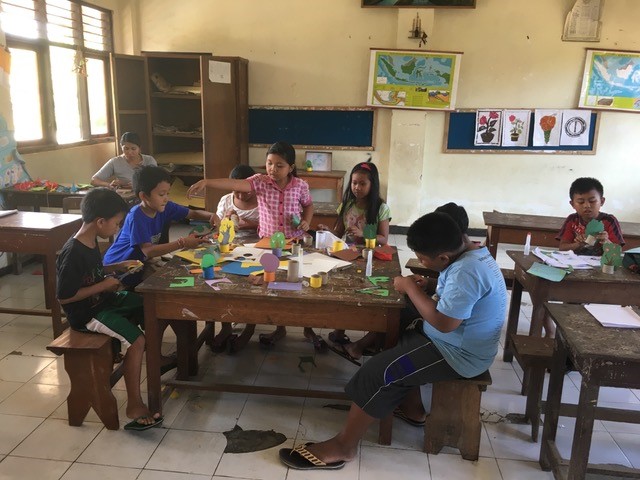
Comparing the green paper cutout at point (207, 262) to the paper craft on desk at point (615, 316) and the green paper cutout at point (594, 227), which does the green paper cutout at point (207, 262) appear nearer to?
the paper craft on desk at point (615, 316)

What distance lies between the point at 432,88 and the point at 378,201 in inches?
128

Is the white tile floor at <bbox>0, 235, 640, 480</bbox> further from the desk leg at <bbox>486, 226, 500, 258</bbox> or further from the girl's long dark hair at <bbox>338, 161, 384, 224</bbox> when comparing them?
the desk leg at <bbox>486, 226, 500, 258</bbox>

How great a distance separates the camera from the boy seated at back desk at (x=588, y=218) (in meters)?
3.23

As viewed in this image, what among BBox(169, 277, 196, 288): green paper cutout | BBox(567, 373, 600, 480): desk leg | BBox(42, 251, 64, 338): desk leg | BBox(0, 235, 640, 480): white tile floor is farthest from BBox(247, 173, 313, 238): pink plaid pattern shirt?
BBox(567, 373, 600, 480): desk leg

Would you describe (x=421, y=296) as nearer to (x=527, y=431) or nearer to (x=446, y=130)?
(x=527, y=431)

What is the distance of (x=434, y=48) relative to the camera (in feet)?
19.4

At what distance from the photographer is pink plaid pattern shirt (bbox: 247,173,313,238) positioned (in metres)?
3.22

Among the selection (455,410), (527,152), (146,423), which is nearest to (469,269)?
(455,410)

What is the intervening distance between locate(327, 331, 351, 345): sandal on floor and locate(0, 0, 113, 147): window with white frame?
11.4 ft

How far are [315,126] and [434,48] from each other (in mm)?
1640

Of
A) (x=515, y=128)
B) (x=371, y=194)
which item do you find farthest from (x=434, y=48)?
(x=371, y=194)

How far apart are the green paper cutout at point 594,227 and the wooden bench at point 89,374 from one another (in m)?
2.78

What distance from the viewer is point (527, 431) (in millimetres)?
2557

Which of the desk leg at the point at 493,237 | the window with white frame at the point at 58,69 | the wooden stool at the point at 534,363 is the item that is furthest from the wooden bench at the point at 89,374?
the window with white frame at the point at 58,69
